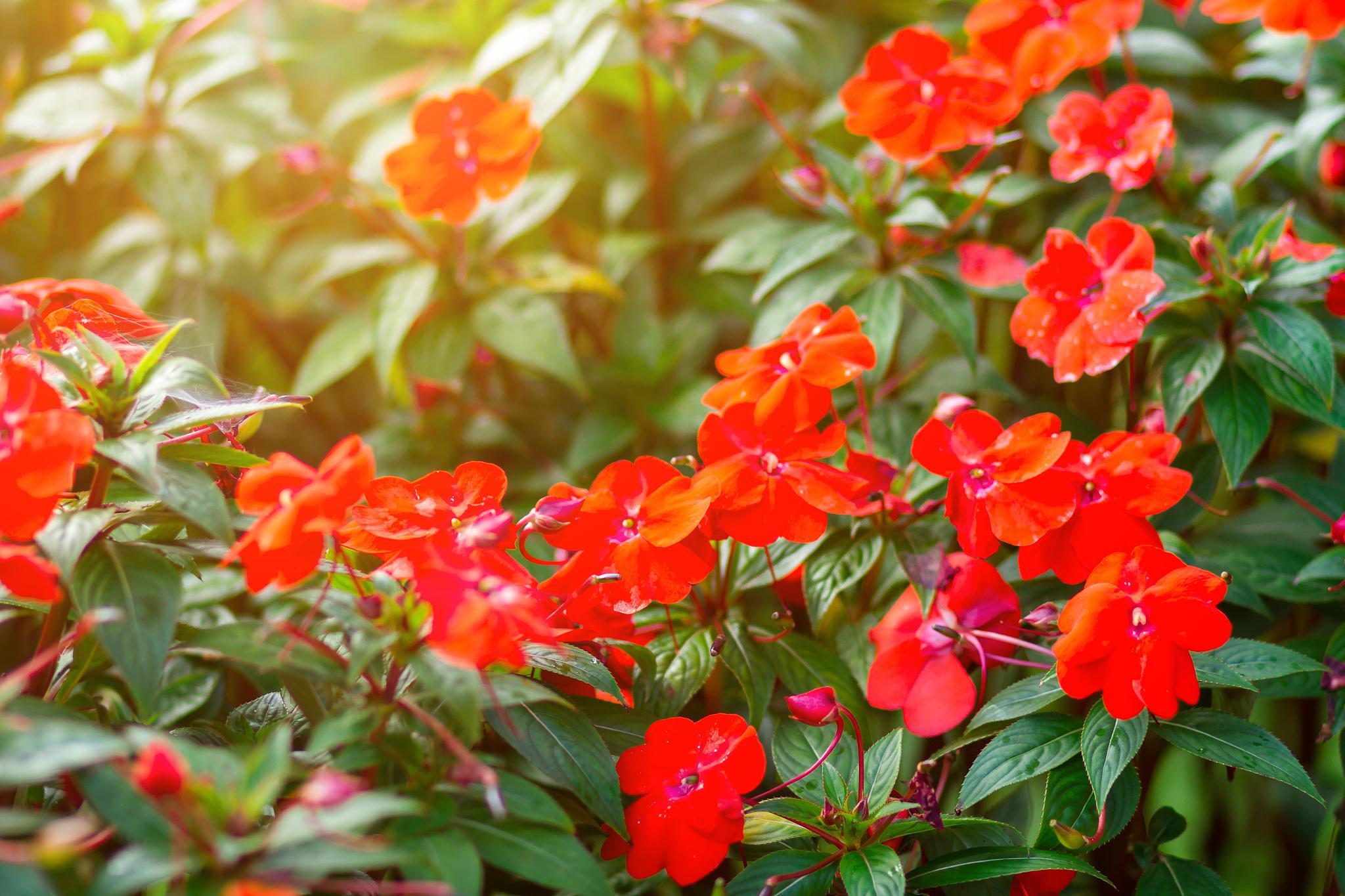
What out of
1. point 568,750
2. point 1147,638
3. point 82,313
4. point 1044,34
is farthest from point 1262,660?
point 82,313

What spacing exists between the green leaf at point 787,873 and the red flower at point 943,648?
16cm

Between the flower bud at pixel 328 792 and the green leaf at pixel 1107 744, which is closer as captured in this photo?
the flower bud at pixel 328 792

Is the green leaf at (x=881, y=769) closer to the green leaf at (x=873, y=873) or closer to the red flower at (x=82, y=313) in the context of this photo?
the green leaf at (x=873, y=873)

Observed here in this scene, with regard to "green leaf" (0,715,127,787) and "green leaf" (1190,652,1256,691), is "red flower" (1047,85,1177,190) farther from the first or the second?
"green leaf" (0,715,127,787)

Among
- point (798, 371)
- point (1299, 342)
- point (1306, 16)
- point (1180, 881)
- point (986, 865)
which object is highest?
point (1306, 16)

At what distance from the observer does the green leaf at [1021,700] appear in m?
0.86

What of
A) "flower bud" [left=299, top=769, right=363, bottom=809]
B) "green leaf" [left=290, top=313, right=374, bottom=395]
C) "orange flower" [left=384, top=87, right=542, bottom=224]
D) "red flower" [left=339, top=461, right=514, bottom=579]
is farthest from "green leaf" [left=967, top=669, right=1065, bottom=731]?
"green leaf" [left=290, top=313, right=374, bottom=395]

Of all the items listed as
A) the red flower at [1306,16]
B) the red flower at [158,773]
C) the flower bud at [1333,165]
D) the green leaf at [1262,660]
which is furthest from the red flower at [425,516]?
the flower bud at [1333,165]

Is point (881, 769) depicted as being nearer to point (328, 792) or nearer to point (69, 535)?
Answer: point (328, 792)

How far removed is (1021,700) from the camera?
87 centimetres

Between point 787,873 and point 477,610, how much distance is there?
0.37 metres

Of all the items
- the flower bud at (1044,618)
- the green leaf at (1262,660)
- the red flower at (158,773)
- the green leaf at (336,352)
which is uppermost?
the red flower at (158,773)

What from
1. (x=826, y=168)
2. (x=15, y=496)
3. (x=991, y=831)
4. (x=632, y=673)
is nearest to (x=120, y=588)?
(x=15, y=496)

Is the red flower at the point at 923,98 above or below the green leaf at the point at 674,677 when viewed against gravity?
above
